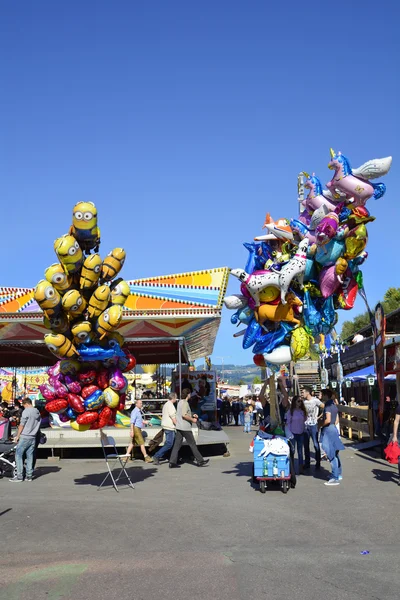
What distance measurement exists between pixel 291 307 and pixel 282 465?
8.31 feet

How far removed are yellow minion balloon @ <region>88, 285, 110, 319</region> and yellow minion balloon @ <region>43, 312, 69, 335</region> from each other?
415mm

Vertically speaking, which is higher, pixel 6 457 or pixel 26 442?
pixel 26 442

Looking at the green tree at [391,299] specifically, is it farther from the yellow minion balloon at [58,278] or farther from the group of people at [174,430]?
the yellow minion balloon at [58,278]

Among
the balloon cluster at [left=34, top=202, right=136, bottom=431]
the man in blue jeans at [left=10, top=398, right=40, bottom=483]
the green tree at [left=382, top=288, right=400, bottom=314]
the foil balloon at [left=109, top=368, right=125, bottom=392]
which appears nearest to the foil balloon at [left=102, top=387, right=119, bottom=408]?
the balloon cluster at [left=34, top=202, right=136, bottom=431]

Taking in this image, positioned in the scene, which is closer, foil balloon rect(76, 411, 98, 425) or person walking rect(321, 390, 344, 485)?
foil balloon rect(76, 411, 98, 425)

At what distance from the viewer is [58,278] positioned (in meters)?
8.91

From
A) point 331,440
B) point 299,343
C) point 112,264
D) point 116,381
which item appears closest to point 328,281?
point 299,343

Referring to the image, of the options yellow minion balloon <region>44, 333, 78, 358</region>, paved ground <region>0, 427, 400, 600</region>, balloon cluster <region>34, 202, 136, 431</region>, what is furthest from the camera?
balloon cluster <region>34, 202, 136, 431</region>

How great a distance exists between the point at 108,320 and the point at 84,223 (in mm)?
1641

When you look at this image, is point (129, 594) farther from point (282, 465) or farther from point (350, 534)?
point (282, 465)

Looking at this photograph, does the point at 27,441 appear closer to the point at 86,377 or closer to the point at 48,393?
the point at 48,393

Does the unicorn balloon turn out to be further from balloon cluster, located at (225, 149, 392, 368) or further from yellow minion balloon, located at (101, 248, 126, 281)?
yellow minion balloon, located at (101, 248, 126, 281)

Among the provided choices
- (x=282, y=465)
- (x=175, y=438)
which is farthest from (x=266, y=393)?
(x=175, y=438)

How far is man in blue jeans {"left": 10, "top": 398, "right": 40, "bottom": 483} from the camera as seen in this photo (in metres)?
11.0
